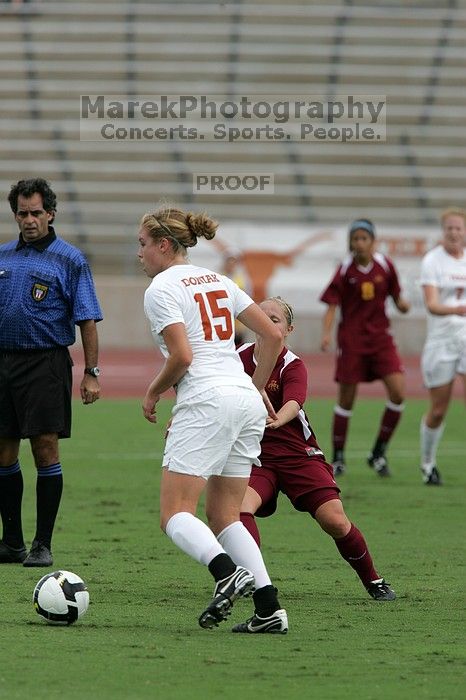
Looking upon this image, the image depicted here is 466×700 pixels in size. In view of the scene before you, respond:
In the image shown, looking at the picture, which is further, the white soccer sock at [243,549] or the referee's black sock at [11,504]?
the referee's black sock at [11,504]

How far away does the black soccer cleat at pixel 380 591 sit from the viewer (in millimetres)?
6336

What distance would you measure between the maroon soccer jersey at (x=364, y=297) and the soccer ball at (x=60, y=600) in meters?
6.50

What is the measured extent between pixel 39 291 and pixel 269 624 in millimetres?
2534

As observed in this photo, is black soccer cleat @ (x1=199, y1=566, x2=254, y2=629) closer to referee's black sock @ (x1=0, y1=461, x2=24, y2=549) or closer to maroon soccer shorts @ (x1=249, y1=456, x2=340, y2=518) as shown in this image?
maroon soccer shorts @ (x1=249, y1=456, x2=340, y2=518)

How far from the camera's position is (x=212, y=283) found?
17.9ft

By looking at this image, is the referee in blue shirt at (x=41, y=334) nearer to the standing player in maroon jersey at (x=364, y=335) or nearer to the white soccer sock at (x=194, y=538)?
the white soccer sock at (x=194, y=538)

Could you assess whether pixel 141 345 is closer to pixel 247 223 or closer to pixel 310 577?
pixel 247 223

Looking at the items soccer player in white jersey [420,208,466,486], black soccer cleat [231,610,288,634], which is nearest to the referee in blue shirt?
black soccer cleat [231,610,288,634]

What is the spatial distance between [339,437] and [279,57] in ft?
63.8

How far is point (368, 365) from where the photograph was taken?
468 inches

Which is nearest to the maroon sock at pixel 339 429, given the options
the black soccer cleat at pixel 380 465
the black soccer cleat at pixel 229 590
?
the black soccer cleat at pixel 380 465

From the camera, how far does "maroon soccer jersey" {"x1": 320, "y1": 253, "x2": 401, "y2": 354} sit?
38.9 feet

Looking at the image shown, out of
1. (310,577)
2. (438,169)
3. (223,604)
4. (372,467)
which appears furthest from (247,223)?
(223,604)

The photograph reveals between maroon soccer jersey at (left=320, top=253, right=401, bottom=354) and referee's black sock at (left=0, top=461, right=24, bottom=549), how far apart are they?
16.2ft
